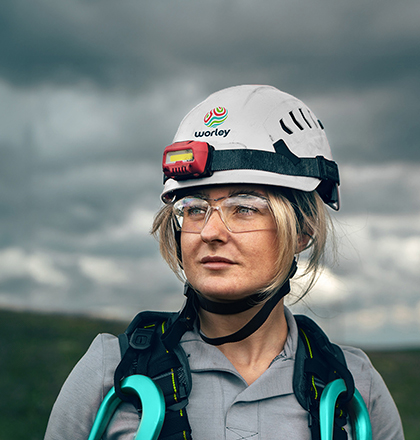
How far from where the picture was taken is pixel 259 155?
9.33 feet

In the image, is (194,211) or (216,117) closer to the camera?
(194,211)

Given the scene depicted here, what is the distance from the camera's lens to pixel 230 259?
A: 2.57 metres

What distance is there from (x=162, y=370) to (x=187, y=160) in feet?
3.70

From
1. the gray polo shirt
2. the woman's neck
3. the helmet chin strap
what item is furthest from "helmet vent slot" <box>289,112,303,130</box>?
the gray polo shirt

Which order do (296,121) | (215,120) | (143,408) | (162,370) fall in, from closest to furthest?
(143,408) < (162,370) < (215,120) < (296,121)

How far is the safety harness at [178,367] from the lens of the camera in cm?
249

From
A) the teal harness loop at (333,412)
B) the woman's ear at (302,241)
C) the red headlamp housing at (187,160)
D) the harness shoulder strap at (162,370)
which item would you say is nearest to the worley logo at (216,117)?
the red headlamp housing at (187,160)

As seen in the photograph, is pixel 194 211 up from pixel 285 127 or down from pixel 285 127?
down

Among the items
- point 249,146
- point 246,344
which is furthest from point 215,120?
point 246,344

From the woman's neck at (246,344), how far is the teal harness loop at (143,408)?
1.56 feet

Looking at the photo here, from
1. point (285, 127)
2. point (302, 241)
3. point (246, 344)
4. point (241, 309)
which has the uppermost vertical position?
point (285, 127)

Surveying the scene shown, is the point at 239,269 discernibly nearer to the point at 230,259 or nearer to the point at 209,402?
the point at 230,259

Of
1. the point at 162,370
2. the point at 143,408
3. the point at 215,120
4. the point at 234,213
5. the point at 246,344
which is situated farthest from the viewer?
Result: the point at 215,120

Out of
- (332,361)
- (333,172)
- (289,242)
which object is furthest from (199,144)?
(332,361)
